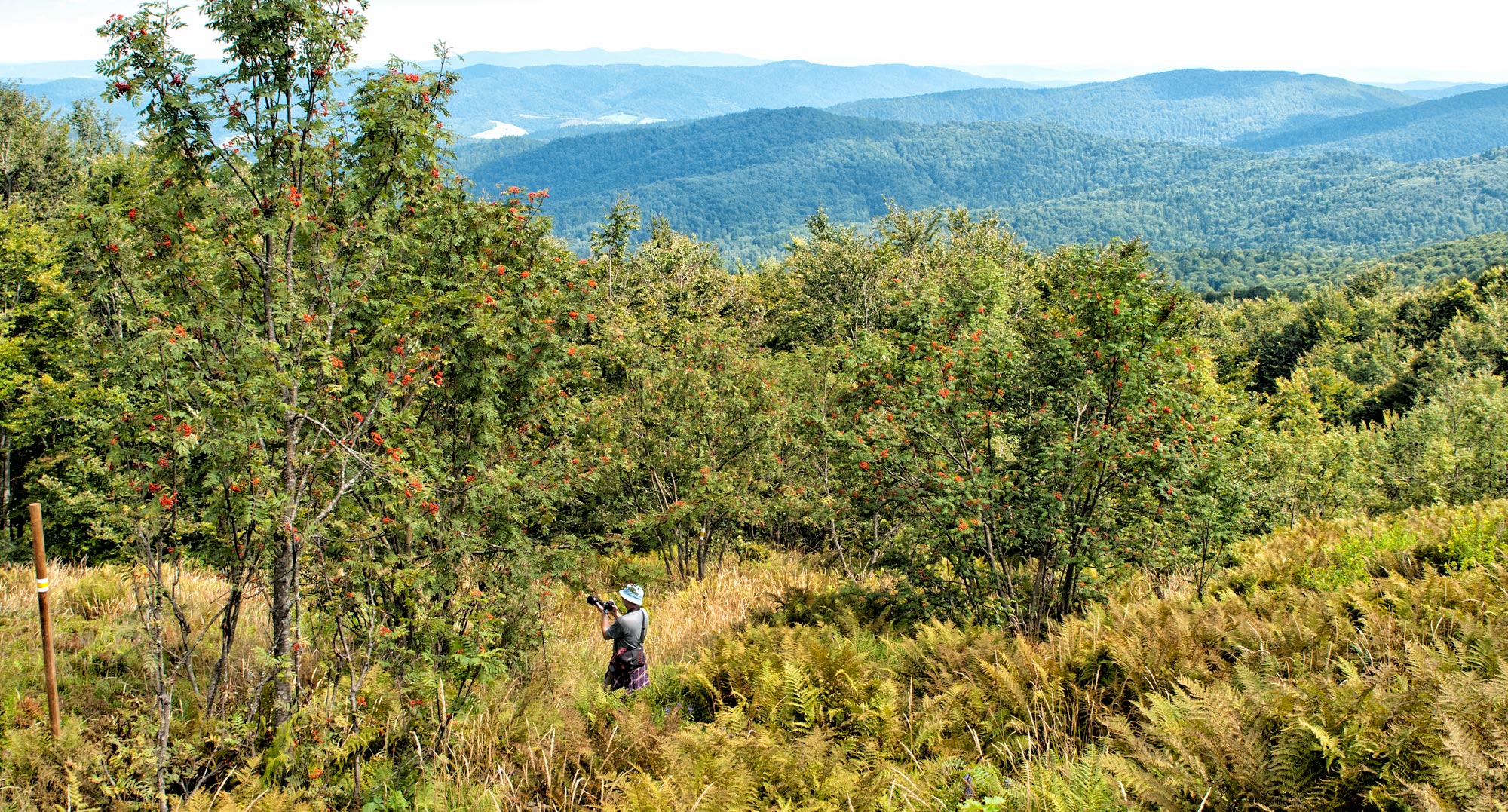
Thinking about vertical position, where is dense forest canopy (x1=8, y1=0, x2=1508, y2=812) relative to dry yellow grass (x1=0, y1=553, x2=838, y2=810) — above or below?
above

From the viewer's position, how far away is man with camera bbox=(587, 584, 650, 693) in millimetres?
6750

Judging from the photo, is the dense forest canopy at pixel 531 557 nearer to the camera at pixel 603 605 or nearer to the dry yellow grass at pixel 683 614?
the dry yellow grass at pixel 683 614

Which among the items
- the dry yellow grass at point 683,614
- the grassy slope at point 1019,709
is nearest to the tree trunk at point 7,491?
the grassy slope at point 1019,709

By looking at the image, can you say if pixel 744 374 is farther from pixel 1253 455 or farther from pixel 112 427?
pixel 112 427

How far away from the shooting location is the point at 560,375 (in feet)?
23.8

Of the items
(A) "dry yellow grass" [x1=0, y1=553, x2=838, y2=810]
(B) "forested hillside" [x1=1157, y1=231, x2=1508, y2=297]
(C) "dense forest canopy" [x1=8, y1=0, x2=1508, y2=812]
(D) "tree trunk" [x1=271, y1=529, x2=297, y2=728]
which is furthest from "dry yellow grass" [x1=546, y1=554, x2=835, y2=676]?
(B) "forested hillside" [x1=1157, y1=231, x2=1508, y2=297]

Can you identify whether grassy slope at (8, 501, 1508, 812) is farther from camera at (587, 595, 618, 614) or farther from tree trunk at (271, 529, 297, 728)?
tree trunk at (271, 529, 297, 728)

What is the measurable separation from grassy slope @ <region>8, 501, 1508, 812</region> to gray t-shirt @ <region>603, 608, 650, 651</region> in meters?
0.45

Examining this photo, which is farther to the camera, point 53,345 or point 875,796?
point 53,345

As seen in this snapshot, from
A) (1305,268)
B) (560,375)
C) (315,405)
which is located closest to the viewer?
(315,405)

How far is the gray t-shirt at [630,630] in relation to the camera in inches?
264

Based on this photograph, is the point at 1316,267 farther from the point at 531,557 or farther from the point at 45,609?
the point at 45,609

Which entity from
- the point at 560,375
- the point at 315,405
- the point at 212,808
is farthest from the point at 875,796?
the point at 560,375

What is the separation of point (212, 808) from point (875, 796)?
346 centimetres
